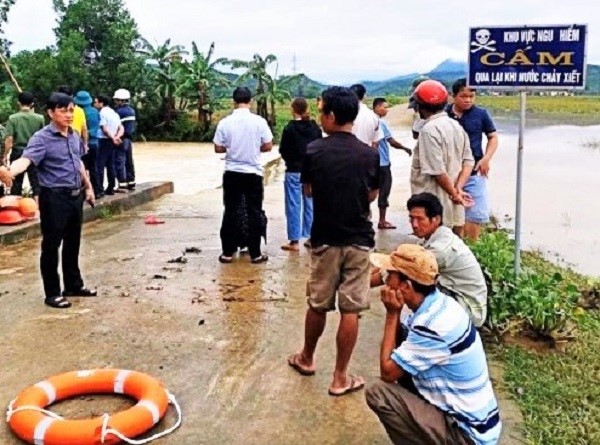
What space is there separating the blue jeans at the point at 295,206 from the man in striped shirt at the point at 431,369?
424 centimetres

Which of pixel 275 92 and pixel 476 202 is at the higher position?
pixel 275 92

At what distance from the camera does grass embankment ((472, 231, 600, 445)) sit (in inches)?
156

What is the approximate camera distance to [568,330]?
5125mm

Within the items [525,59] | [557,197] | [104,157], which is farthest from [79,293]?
[557,197]

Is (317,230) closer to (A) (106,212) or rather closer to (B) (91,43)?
(A) (106,212)

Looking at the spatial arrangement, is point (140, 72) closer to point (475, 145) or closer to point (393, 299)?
point (475, 145)

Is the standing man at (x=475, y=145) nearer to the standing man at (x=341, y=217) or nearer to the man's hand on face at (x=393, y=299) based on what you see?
the standing man at (x=341, y=217)

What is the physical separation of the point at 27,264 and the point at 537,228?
24.9 feet

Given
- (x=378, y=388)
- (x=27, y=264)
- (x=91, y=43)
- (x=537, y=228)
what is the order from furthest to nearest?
1. (x=91, y=43)
2. (x=537, y=228)
3. (x=27, y=264)
4. (x=378, y=388)

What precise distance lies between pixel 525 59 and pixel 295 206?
294 centimetres

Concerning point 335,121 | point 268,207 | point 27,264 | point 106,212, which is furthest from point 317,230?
point 268,207

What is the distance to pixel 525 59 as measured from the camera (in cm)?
542

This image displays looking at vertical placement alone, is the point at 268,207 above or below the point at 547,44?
below

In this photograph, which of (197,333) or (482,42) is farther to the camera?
(482,42)
